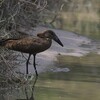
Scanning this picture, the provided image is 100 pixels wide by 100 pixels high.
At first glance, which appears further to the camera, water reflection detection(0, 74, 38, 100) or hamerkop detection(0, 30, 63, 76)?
hamerkop detection(0, 30, 63, 76)

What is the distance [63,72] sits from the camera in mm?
13906

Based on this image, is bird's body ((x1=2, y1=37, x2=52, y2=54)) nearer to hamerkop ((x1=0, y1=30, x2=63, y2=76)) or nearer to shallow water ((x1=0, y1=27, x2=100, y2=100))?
hamerkop ((x1=0, y1=30, x2=63, y2=76))

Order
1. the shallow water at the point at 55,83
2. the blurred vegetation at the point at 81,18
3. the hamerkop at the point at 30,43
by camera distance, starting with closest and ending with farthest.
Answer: the shallow water at the point at 55,83 < the hamerkop at the point at 30,43 < the blurred vegetation at the point at 81,18

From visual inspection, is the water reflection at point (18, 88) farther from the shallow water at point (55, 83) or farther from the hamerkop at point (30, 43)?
the hamerkop at point (30, 43)

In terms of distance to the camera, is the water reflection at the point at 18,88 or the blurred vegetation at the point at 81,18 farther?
the blurred vegetation at the point at 81,18

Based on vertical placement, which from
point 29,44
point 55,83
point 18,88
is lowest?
point 55,83

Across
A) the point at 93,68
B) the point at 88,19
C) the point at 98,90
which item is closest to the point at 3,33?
the point at 98,90

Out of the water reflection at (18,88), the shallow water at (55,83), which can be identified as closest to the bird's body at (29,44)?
the shallow water at (55,83)

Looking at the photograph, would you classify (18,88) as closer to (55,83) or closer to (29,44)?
(55,83)

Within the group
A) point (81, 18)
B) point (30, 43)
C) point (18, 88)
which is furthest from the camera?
point (81, 18)

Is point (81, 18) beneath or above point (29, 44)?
beneath

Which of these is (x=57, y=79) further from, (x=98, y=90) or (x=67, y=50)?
(x=67, y=50)

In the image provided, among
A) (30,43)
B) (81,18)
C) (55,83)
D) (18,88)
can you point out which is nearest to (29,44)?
(30,43)

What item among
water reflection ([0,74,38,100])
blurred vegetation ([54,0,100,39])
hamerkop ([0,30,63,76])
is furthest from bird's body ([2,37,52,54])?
blurred vegetation ([54,0,100,39])
